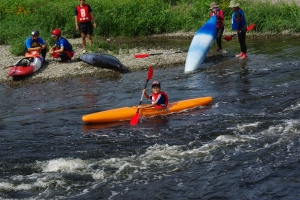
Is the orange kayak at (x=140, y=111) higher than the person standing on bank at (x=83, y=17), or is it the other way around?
the person standing on bank at (x=83, y=17)

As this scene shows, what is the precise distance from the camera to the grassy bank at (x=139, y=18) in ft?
60.9

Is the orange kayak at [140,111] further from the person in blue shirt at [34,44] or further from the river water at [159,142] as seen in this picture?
the person in blue shirt at [34,44]

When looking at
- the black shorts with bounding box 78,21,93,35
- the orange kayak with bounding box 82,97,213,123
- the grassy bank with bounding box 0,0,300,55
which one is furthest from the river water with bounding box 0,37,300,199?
the grassy bank with bounding box 0,0,300,55

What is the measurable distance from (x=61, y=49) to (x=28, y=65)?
1033 millimetres

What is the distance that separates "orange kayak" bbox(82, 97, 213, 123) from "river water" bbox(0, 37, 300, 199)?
5.2 inches

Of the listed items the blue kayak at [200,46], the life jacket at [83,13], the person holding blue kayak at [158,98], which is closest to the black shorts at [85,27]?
the life jacket at [83,13]

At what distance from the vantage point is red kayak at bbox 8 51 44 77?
14.0 metres

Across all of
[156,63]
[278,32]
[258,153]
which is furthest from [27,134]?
[278,32]

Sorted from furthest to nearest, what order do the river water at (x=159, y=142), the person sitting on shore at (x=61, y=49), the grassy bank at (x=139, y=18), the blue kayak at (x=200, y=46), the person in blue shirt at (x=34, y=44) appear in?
the grassy bank at (x=139, y=18) → the person in blue shirt at (x=34, y=44) → the person sitting on shore at (x=61, y=49) → the blue kayak at (x=200, y=46) → the river water at (x=159, y=142)

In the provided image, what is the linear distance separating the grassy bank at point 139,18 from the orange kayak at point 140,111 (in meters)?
8.06

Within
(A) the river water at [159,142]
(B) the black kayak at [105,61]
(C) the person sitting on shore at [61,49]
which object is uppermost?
(C) the person sitting on shore at [61,49]

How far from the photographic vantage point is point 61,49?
1490cm

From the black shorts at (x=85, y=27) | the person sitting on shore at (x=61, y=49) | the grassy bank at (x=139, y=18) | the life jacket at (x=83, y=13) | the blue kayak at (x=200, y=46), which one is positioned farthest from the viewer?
the grassy bank at (x=139, y=18)

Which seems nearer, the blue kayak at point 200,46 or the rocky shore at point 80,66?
the rocky shore at point 80,66
